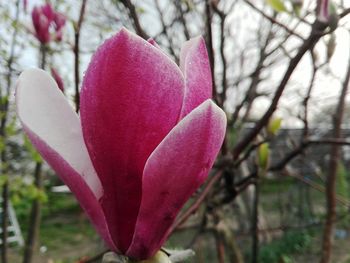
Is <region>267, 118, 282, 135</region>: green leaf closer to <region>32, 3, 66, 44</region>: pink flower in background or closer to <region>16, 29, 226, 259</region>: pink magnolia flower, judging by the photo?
<region>16, 29, 226, 259</region>: pink magnolia flower

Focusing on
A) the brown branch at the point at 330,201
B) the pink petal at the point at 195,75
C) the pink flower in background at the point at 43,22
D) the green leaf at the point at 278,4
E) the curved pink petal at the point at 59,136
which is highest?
the pink flower in background at the point at 43,22

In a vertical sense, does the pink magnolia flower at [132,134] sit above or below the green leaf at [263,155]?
above

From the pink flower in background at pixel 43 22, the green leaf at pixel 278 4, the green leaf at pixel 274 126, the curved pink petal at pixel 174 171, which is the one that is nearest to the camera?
the curved pink petal at pixel 174 171

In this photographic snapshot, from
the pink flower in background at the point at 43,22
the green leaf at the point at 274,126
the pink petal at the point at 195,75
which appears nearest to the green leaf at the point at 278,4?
the green leaf at the point at 274,126

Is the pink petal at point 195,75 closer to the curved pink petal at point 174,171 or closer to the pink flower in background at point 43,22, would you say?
the curved pink petal at point 174,171

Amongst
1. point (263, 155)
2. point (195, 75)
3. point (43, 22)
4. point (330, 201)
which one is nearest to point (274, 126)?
point (263, 155)

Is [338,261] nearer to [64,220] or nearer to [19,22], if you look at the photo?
[19,22]

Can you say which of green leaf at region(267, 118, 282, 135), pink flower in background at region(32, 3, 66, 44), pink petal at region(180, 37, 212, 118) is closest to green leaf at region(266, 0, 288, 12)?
green leaf at region(267, 118, 282, 135)
